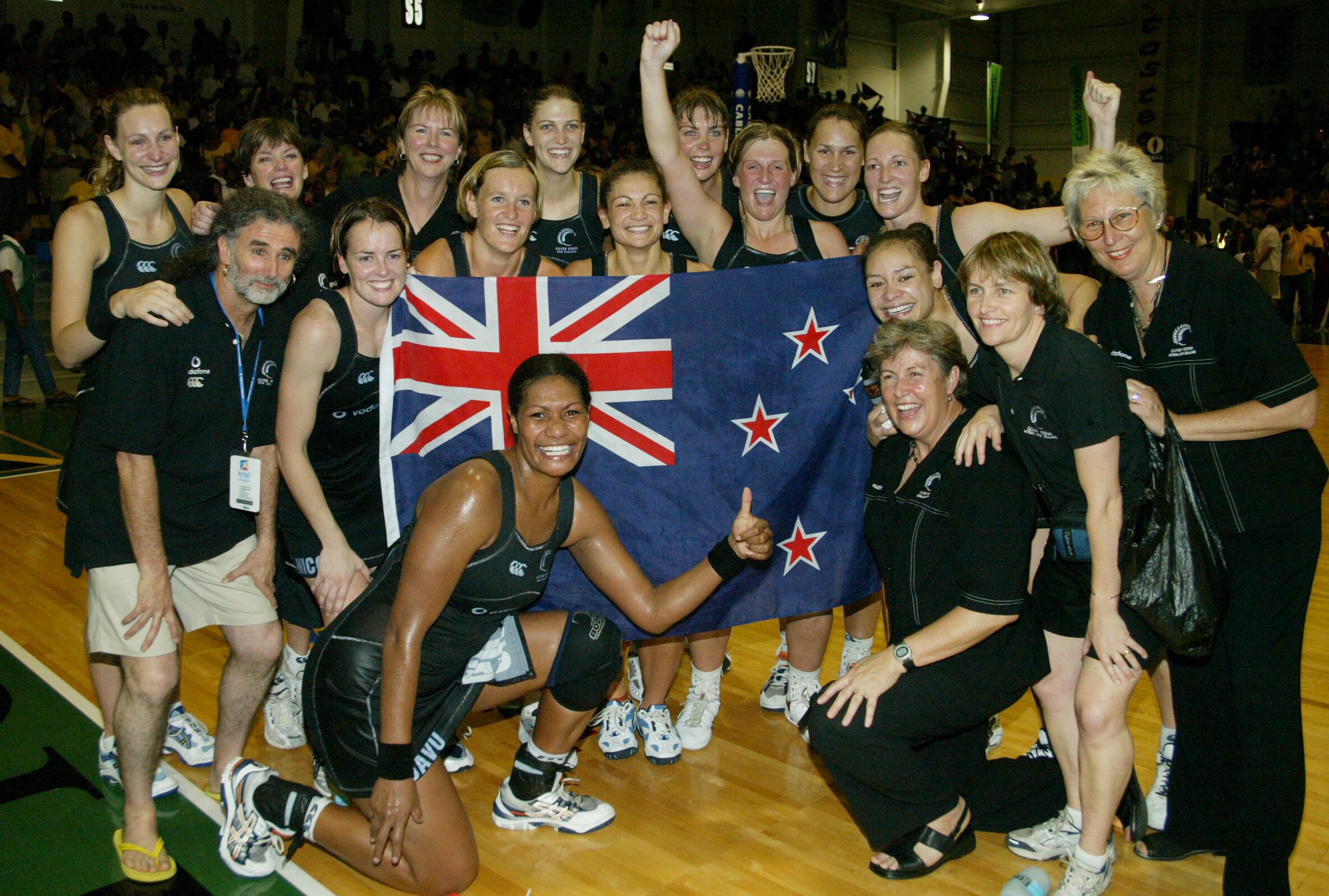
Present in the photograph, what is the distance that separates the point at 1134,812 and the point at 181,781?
2856 millimetres

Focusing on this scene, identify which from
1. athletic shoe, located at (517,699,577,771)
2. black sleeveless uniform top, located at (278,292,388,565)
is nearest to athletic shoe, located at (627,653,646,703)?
athletic shoe, located at (517,699,577,771)

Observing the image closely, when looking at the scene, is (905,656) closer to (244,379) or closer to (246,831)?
(246,831)

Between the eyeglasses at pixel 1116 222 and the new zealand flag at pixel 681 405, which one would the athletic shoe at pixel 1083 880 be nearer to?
the new zealand flag at pixel 681 405

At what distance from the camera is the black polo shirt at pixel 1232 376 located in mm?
2512

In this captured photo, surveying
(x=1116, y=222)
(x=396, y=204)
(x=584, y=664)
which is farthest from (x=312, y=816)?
(x=1116, y=222)

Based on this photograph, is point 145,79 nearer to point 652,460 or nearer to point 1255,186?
point 652,460

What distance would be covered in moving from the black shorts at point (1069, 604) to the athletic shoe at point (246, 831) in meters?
2.15

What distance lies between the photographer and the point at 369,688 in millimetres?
2732

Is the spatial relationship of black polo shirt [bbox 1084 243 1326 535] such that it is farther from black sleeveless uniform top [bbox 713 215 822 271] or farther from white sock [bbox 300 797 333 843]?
white sock [bbox 300 797 333 843]

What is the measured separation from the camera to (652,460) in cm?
339

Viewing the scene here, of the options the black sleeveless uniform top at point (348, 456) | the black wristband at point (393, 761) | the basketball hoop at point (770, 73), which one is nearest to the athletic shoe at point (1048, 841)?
the black wristband at point (393, 761)

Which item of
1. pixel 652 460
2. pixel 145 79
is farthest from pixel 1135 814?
pixel 145 79

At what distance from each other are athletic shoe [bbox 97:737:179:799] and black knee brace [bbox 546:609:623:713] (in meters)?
1.26

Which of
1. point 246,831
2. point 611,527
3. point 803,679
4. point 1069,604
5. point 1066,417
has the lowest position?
point 246,831
